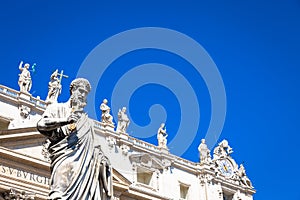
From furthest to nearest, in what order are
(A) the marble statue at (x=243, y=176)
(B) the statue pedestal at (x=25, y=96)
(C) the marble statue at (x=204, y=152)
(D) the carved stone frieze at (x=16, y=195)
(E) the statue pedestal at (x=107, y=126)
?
(A) the marble statue at (x=243, y=176)
(C) the marble statue at (x=204, y=152)
(E) the statue pedestal at (x=107, y=126)
(B) the statue pedestal at (x=25, y=96)
(D) the carved stone frieze at (x=16, y=195)

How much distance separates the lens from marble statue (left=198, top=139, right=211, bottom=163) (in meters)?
35.4

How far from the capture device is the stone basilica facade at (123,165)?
24.5m

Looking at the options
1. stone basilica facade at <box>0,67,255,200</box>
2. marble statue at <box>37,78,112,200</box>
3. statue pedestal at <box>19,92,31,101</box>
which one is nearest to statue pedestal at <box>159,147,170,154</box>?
stone basilica facade at <box>0,67,255,200</box>

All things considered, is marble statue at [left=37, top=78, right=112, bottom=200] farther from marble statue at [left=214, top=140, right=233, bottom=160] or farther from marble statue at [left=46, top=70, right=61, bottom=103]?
marble statue at [left=214, top=140, right=233, bottom=160]

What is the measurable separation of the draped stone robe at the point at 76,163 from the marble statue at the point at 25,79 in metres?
21.3

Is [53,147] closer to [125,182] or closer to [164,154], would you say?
[125,182]

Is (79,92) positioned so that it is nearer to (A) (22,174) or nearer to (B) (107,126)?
(A) (22,174)

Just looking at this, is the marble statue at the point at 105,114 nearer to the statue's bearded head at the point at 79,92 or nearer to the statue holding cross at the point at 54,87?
the statue holding cross at the point at 54,87

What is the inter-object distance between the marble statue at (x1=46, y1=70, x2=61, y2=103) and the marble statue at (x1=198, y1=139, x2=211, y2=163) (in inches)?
501

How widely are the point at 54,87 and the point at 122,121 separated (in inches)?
223

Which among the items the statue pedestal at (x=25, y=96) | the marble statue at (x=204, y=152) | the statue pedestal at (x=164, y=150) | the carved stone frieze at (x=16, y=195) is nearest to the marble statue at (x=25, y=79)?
the statue pedestal at (x=25, y=96)

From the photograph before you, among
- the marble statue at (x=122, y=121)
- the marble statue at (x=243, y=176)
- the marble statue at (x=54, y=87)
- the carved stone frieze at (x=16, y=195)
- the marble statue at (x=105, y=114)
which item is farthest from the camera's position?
the marble statue at (x=243, y=176)

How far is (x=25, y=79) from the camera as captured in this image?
2717 centimetres

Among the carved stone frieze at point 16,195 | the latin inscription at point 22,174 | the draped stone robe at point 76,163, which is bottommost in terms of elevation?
the draped stone robe at point 76,163
